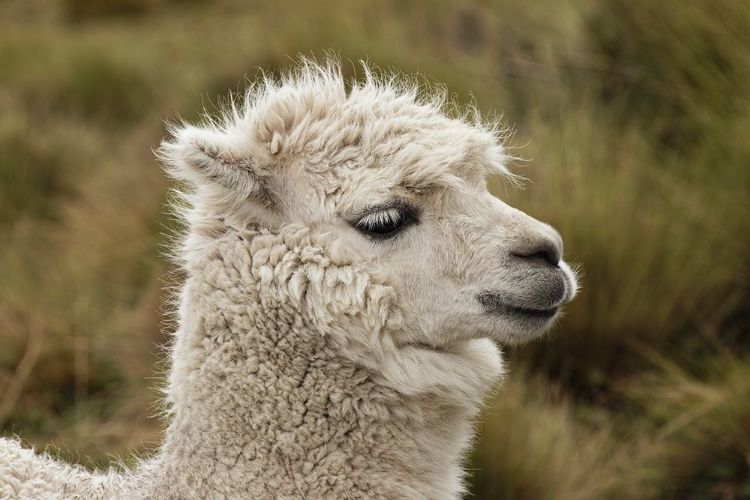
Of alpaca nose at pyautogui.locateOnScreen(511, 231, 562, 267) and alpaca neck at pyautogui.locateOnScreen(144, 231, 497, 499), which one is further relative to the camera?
alpaca nose at pyautogui.locateOnScreen(511, 231, 562, 267)

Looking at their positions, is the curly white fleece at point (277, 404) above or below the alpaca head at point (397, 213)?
below

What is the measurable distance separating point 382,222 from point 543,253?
48cm

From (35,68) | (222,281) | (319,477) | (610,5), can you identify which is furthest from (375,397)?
(35,68)

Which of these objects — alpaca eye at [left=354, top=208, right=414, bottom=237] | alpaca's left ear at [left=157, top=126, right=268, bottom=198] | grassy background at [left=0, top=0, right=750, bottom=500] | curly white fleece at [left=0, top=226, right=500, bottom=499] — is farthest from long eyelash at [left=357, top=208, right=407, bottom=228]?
grassy background at [left=0, top=0, right=750, bottom=500]

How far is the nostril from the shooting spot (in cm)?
283

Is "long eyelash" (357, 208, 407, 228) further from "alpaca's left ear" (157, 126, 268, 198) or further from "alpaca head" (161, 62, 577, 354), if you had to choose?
"alpaca's left ear" (157, 126, 268, 198)

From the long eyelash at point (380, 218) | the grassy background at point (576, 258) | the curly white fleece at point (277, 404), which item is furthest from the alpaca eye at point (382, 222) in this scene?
the grassy background at point (576, 258)

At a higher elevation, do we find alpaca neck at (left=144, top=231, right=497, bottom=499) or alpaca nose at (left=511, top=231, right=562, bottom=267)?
alpaca nose at (left=511, top=231, right=562, bottom=267)

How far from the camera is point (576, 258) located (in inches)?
207

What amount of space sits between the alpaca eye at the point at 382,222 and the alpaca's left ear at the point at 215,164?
32 centimetres

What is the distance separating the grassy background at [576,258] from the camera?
175 inches

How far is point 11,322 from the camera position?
603cm

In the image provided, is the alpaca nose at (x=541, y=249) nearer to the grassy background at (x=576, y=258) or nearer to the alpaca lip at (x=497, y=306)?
the alpaca lip at (x=497, y=306)

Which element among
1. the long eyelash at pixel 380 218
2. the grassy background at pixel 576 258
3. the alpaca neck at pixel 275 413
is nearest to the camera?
the alpaca neck at pixel 275 413
